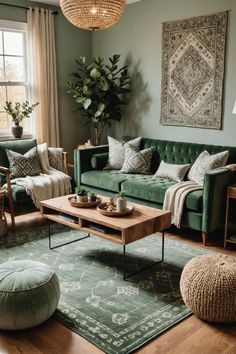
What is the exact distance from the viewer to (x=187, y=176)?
4.54 m

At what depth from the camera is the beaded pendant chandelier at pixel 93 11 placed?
3117 mm

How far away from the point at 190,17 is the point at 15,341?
4.03m

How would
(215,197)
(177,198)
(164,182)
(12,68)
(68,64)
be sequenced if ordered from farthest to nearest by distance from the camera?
(68,64) → (12,68) → (164,182) → (177,198) → (215,197)

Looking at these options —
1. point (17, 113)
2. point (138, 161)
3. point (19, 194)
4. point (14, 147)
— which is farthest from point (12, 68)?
point (138, 161)

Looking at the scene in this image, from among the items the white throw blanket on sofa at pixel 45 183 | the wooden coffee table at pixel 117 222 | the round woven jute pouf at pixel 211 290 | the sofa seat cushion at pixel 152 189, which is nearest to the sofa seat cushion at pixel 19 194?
the white throw blanket on sofa at pixel 45 183

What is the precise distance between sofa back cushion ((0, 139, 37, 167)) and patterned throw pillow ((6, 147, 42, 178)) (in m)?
0.08

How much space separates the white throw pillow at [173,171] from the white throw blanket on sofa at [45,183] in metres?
1.14

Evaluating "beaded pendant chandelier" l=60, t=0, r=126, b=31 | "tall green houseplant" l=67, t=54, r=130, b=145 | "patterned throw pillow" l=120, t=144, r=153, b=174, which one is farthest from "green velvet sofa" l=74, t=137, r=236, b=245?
"beaded pendant chandelier" l=60, t=0, r=126, b=31

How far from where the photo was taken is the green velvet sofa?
378cm

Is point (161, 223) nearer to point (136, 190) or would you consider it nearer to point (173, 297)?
point (173, 297)

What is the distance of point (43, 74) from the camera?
18.2ft

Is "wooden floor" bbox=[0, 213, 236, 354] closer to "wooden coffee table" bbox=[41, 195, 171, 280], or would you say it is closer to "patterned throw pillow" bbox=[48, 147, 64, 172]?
"wooden coffee table" bbox=[41, 195, 171, 280]

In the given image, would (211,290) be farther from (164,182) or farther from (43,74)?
(43,74)

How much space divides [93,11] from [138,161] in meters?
2.12
